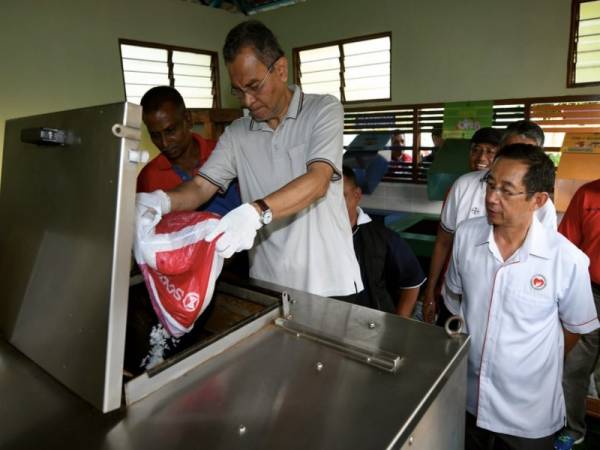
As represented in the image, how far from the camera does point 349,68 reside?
489 cm

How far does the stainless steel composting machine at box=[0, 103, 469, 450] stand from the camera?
1.98 feet

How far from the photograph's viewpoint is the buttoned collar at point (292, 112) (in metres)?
1.37

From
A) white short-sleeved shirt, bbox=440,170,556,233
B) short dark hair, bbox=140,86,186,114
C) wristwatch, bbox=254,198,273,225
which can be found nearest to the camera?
wristwatch, bbox=254,198,273,225

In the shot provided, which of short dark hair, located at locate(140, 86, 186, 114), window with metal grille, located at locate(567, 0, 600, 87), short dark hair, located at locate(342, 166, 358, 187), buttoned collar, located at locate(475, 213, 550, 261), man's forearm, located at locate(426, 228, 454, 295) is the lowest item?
man's forearm, located at locate(426, 228, 454, 295)

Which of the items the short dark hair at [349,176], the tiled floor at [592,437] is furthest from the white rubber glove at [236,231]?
the tiled floor at [592,437]

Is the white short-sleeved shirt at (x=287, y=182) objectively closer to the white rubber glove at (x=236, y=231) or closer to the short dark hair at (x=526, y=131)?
the white rubber glove at (x=236, y=231)

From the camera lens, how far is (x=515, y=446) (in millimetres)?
1381

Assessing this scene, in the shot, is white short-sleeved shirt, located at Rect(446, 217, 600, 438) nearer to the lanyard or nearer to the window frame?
the lanyard

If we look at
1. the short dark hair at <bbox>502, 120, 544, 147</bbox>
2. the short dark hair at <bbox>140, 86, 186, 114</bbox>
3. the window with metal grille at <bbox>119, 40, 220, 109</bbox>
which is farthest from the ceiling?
the short dark hair at <bbox>502, 120, 544, 147</bbox>

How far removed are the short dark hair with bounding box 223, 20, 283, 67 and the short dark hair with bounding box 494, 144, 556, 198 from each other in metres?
0.87

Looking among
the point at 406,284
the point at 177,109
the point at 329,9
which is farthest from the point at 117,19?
the point at 406,284

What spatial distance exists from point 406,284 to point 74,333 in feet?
4.98

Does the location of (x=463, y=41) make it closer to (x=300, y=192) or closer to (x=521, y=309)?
(x=521, y=309)

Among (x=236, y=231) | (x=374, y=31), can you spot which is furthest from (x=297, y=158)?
(x=374, y=31)
